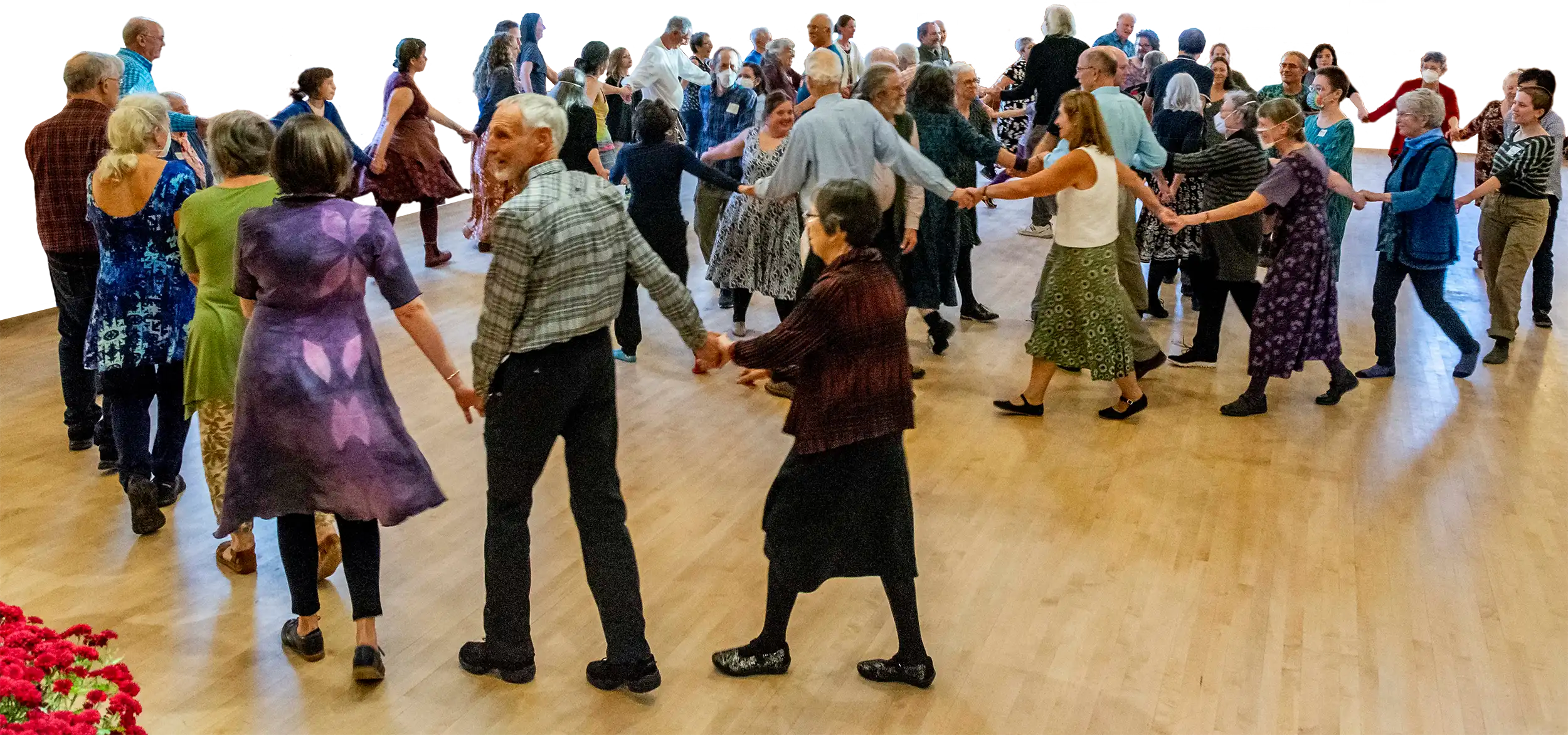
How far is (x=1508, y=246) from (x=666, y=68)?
5.12 m

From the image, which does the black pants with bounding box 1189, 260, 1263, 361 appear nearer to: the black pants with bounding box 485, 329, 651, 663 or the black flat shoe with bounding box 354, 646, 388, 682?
the black pants with bounding box 485, 329, 651, 663

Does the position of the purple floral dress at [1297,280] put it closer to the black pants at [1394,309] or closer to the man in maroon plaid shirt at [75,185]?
the black pants at [1394,309]

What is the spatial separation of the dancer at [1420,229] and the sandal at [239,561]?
182 inches

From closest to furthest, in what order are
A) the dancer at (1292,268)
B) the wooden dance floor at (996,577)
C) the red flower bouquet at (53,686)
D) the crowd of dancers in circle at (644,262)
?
1. the red flower bouquet at (53,686)
2. the crowd of dancers in circle at (644,262)
3. the wooden dance floor at (996,577)
4. the dancer at (1292,268)

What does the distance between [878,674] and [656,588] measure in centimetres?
85

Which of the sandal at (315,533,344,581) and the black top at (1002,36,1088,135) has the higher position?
the black top at (1002,36,1088,135)

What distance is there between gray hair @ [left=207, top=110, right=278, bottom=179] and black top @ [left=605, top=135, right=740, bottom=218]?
7.22ft

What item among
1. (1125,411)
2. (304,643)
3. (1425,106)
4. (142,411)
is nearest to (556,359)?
(304,643)

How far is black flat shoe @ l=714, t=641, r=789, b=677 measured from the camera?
11.7ft

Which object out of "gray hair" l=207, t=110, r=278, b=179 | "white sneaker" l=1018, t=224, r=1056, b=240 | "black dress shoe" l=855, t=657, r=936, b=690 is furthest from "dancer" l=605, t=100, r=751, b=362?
"white sneaker" l=1018, t=224, r=1056, b=240

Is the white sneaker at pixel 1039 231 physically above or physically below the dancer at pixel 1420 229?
below

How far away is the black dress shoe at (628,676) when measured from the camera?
11.3 feet

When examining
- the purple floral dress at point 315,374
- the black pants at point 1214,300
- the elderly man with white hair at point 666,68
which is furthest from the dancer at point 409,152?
the purple floral dress at point 315,374

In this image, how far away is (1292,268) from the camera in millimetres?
5652
